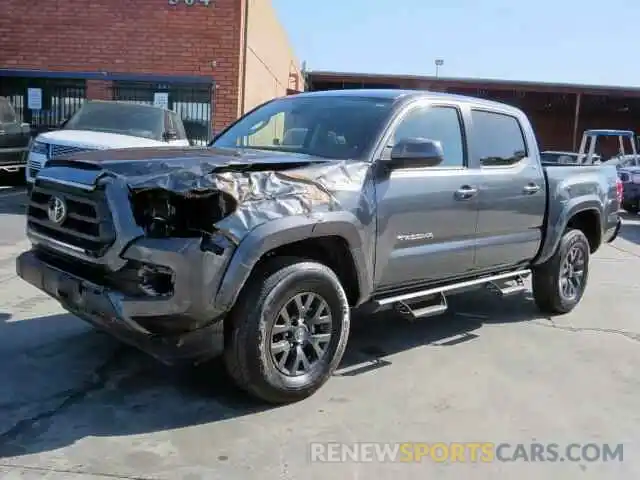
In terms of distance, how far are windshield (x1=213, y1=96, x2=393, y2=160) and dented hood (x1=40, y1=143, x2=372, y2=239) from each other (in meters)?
0.29

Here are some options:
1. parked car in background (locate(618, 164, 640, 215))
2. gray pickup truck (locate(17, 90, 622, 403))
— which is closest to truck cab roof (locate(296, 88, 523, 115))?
gray pickup truck (locate(17, 90, 622, 403))

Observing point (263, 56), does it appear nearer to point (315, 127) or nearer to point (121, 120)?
point (121, 120)

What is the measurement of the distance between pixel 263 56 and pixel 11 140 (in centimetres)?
810

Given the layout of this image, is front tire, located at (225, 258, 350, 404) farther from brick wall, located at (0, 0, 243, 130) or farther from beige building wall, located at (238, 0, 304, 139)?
beige building wall, located at (238, 0, 304, 139)

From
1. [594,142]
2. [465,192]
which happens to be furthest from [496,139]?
[594,142]

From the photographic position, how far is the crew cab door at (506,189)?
5.67m

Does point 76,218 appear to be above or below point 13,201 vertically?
above

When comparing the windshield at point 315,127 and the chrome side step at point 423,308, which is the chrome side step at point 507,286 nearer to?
the chrome side step at point 423,308

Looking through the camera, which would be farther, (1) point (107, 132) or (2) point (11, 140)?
(2) point (11, 140)

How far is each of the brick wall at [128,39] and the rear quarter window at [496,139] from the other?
9.73 m

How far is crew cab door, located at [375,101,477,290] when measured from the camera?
15.6 feet

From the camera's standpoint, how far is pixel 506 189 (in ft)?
19.1

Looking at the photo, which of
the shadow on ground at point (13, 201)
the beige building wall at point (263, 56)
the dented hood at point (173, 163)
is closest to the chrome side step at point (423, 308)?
the dented hood at point (173, 163)

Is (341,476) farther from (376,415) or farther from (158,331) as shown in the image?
(158,331)
